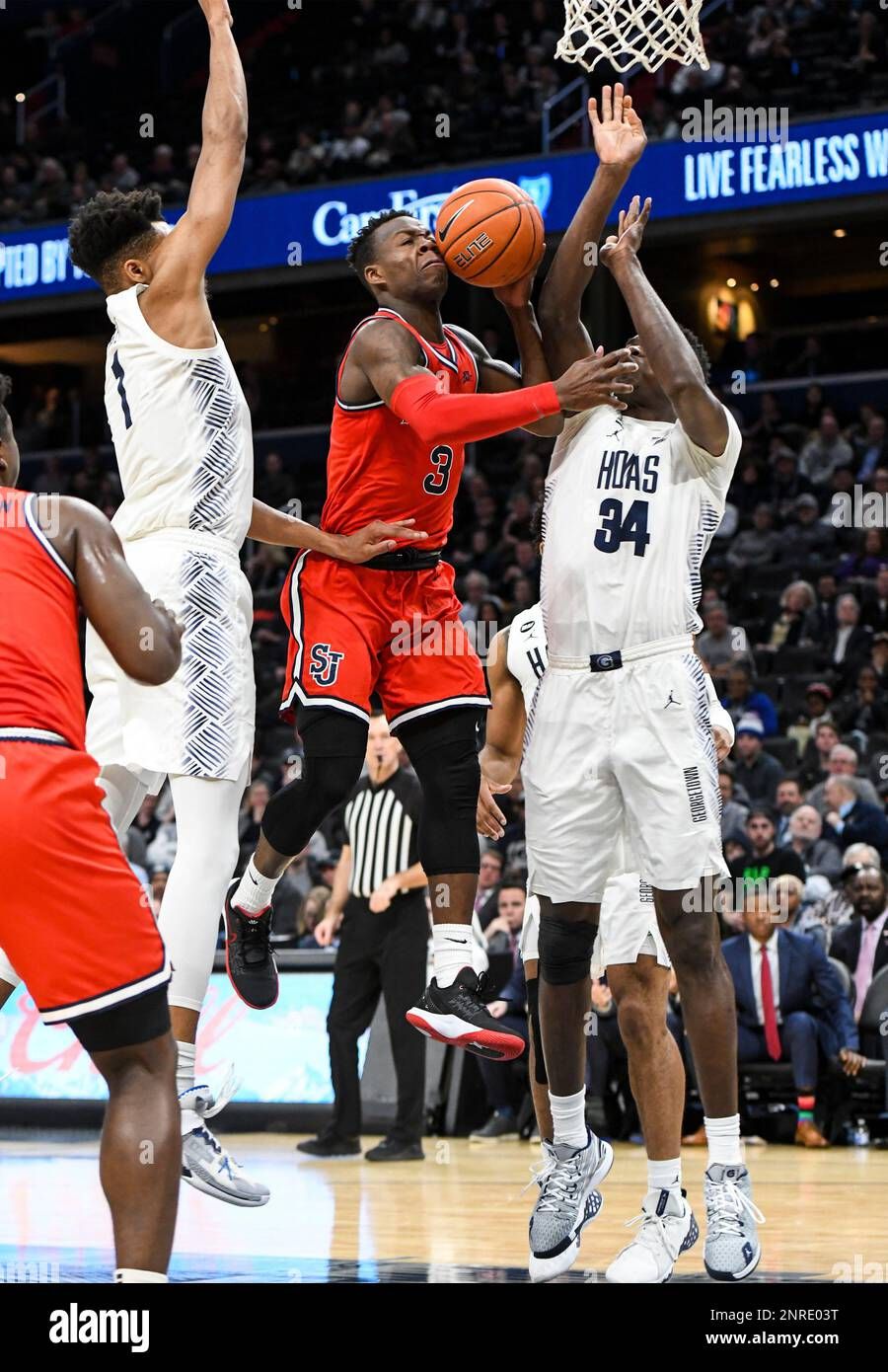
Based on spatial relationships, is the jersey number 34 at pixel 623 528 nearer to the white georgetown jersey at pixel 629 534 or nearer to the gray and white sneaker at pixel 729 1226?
the white georgetown jersey at pixel 629 534

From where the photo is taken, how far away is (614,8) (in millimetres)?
5988

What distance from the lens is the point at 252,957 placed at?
5738mm

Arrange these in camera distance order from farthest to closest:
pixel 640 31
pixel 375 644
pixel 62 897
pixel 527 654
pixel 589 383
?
pixel 527 654, pixel 640 31, pixel 375 644, pixel 589 383, pixel 62 897

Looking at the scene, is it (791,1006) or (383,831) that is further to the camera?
(791,1006)

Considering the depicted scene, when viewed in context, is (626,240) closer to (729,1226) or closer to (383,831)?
(729,1226)

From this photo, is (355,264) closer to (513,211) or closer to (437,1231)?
(513,211)

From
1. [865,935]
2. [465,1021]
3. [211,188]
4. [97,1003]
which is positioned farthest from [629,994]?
[865,935]

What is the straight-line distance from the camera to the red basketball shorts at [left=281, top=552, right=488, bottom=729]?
5531 millimetres

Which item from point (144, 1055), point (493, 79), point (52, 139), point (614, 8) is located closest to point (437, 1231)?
point (144, 1055)

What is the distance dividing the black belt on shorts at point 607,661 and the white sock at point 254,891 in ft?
4.07

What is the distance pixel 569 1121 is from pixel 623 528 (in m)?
1.88

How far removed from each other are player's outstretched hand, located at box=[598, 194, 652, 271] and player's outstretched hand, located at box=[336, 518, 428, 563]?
3.28 feet

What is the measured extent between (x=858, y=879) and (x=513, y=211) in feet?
21.7

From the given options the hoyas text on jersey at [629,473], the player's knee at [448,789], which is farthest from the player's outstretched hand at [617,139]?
the player's knee at [448,789]
